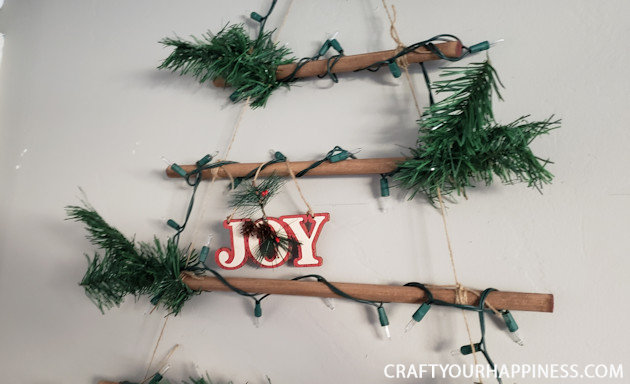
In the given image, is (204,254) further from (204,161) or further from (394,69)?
(394,69)

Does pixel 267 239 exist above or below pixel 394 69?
below

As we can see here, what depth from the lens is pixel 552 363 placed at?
61cm

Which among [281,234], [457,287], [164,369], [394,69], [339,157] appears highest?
[394,69]

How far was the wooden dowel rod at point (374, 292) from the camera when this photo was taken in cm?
59

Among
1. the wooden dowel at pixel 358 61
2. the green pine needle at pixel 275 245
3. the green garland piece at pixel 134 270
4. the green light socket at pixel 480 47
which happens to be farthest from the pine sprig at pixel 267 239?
the green light socket at pixel 480 47

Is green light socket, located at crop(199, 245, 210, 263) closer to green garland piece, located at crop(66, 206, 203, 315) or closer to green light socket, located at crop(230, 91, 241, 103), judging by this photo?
green garland piece, located at crop(66, 206, 203, 315)

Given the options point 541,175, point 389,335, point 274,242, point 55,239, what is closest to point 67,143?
point 55,239

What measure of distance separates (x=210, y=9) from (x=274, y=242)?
1.50ft

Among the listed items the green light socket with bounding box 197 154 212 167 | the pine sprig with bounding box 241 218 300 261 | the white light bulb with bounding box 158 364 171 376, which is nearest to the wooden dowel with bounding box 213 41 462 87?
the green light socket with bounding box 197 154 212 167

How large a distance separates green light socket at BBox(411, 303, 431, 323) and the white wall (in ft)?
0.18

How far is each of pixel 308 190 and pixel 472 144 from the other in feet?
0.91

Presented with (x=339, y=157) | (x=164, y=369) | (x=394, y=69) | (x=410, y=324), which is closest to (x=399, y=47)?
(x=394, y=69)

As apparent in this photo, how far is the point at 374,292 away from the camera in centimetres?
66

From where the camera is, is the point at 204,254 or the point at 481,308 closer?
the point at 481,308
